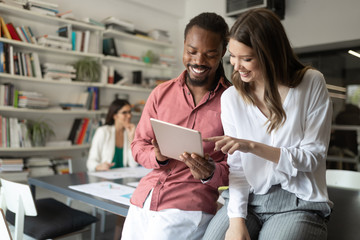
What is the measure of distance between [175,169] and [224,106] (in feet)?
1.13

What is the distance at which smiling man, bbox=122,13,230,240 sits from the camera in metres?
1.34

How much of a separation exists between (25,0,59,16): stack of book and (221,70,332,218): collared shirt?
11.0 feet

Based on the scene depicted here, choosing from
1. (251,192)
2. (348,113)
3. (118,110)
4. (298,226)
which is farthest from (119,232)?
(348,113)

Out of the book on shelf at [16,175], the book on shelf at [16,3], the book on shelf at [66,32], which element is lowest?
the book on shelf at [16,175]

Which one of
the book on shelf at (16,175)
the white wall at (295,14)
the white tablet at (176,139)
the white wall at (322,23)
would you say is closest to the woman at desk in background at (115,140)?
the book on shelf at (16,175)

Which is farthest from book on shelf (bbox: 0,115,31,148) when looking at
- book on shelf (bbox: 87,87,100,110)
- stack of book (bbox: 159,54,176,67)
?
stack of book (bbox: 159,54,176,67)

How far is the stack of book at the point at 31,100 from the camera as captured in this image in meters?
3.70

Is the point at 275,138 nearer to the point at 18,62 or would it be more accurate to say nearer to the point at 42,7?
the point at 18,62

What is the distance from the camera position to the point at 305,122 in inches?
46.2

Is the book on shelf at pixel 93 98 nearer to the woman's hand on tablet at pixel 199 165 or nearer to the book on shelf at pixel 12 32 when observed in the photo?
the book on shelf at pixel 12 32

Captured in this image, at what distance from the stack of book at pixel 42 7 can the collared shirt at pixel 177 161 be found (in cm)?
293

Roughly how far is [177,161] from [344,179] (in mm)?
1540

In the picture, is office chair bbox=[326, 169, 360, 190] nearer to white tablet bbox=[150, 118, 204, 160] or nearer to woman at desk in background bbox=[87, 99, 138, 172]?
white tablet bbox=[150, 118, 204, 160]

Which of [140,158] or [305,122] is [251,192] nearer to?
[305,122]
